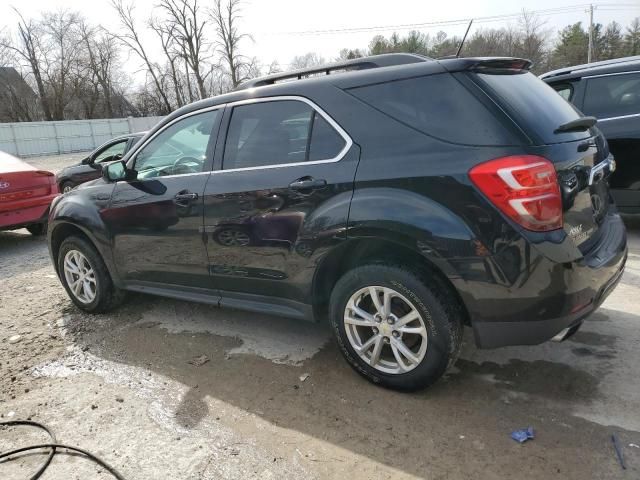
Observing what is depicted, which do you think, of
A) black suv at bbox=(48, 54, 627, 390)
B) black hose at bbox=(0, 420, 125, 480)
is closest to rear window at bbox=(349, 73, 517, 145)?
black suv at bbox=(48, 54, 627, 390)

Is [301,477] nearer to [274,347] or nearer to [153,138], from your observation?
[274,347]

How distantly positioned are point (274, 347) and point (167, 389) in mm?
821

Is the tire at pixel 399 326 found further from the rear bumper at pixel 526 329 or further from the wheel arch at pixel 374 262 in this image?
the rear bumper at pixel 526 329

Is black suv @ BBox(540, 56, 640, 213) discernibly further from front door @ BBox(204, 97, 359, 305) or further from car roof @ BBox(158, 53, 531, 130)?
front door @ BBox(204, 97, 359, 305)

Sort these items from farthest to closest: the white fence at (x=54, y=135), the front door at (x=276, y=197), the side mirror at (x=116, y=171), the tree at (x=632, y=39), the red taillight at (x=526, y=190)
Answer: the tree at (x=632, y=39)
the white fence at (x=54, y=135)
the side mirror at (x=116, y=171)
the front door at (x=276, y=197)
the red taillight at (x=526, y=190)

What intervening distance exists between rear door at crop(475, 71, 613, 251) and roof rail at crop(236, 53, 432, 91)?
21.2 inches

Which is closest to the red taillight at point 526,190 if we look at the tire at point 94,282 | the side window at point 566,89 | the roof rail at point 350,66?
the roof rail at point 350,66

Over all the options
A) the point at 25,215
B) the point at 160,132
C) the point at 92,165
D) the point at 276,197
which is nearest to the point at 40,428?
the point at 276,197

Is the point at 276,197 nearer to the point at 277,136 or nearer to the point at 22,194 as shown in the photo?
the point at 277,136

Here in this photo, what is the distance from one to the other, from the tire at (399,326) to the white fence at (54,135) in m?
33.2

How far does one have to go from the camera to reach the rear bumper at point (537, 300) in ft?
7.84

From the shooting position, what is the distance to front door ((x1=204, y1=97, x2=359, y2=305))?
2.90m

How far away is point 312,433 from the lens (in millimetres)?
2691

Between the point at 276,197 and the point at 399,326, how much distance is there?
109 centimetres
